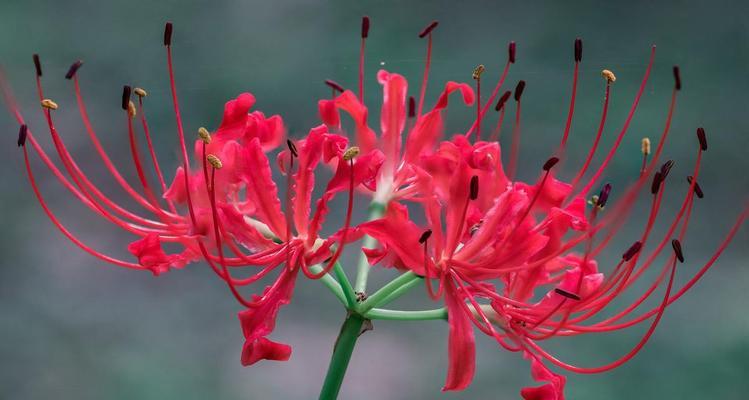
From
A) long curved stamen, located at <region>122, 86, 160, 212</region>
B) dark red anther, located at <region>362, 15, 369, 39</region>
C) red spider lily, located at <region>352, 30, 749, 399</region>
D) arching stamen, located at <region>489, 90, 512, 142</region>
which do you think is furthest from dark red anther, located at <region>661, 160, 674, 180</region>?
long curved stamen, located at <region>122, 86, 160, 212</region>

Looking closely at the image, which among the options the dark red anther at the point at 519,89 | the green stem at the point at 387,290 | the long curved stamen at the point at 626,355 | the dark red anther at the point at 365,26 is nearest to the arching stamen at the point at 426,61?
the dark red anther at the point at 365,26

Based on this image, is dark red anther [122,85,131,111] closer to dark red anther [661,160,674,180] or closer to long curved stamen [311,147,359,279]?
long curved stamen [311,147,359,279]

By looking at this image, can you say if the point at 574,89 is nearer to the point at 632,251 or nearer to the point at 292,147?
the point at 632,251

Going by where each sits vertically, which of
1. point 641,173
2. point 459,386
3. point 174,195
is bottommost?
point 459,386

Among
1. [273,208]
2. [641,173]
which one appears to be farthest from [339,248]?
[641,173]

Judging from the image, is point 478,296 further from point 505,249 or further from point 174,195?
point 174,195

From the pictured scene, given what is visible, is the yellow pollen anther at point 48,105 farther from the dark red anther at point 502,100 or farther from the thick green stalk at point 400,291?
the dark red anther at point 502,100
